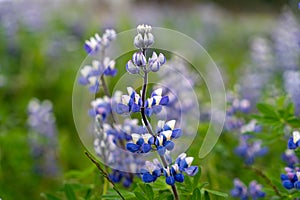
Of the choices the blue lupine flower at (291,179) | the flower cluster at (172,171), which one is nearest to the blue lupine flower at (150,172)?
the flower cluster at (172,171)

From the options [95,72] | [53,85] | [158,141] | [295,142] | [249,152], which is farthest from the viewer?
[53,85]

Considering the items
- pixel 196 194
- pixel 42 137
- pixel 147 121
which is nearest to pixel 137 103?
pixel 147 121

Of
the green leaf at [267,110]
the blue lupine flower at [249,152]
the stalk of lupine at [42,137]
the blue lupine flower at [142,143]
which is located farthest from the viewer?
the stalk of lupine at [42,137]

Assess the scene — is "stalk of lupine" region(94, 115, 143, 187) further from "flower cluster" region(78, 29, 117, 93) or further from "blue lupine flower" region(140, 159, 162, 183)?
"blue lupine flower" region(140, 159, 162, 183)

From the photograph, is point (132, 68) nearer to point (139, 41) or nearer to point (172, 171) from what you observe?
point (139, 41)

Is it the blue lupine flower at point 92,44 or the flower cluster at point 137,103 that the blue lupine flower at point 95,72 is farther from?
the flower cluster at point 137,103

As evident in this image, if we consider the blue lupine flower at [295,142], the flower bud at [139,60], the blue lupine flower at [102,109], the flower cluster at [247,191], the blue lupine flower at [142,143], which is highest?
the flower bud at [139,60]

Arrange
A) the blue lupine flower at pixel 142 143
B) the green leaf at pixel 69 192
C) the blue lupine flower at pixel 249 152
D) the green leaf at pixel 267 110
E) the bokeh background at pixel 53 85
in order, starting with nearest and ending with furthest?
1. the blue lupine flower at pixel 142 143
2. the green leaf at pixel 69 192
3. the green leaf at pixel 267 110
4. the blue lupine flower at pixel 249 152
5. the bokeh background at pixel 53 85

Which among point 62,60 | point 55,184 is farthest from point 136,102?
point 62,60

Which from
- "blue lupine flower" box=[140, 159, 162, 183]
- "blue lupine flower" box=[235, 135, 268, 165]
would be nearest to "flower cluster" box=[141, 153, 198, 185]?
"blue lupine flower" box=[140, 159, 162, 183]
